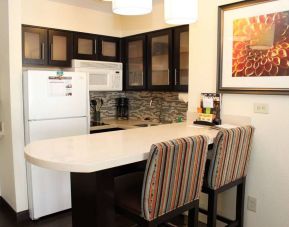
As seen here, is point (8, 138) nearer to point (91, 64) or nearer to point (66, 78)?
point (66, 78)

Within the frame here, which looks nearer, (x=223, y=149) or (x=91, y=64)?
(x=223, y=149)

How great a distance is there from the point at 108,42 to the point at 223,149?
8.97 feet

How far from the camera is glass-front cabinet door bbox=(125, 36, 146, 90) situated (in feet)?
12.8

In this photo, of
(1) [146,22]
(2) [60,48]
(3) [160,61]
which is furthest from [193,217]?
(1) [146,22]

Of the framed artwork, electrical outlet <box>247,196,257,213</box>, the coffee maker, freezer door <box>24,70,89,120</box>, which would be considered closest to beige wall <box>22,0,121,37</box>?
freezer door <box>24,70,89,120</box>

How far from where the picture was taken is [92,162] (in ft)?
4.44

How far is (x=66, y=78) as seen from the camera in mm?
3113

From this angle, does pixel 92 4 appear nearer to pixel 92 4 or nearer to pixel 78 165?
pixel 92 4

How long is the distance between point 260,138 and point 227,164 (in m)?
0.51

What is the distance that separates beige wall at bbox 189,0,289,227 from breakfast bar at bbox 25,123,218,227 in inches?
34.4

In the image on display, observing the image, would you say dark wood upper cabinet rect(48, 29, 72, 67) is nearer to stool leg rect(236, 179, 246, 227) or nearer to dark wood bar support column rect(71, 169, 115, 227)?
dark wood bar support column rect(71, 169, 115, 227)

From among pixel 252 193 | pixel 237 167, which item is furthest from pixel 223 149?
pixel 252 193

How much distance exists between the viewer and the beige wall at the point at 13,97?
2.86 meters

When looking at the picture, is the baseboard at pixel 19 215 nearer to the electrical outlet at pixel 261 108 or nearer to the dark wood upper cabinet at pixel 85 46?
the dark wood upper cabinet at pixel 85 46
